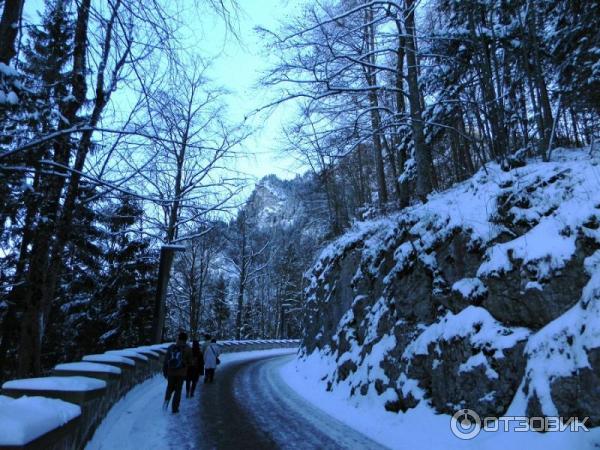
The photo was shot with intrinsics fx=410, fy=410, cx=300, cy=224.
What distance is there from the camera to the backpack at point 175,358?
9219 millimetres

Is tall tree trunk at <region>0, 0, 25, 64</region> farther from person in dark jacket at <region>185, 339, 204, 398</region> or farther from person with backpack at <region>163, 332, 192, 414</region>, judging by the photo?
person in dark jacket at <region>185, 339, 204, 398</region>

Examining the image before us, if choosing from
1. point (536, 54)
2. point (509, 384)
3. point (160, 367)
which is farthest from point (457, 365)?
point (160, 367)

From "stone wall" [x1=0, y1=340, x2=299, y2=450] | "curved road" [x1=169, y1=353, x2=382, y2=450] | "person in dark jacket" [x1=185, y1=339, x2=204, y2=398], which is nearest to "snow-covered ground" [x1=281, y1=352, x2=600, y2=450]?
"curved road" [x1=169, y1=353, x2=382, y2=450]

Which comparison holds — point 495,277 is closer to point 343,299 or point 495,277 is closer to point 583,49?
point 583,49

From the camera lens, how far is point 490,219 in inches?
304

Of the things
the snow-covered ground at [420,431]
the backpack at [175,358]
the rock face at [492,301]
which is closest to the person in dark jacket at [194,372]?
the backpack at [175,358]

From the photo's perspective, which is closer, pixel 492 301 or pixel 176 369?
pixel 492 301

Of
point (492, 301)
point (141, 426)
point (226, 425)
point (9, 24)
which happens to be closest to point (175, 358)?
point (141, 426)

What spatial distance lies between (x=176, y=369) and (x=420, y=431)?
Answer: 531 cm

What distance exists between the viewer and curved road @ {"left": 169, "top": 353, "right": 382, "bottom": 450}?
658 cm

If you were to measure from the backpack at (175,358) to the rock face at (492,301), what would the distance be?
4.16 m

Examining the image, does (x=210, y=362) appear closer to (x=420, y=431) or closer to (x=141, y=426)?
(x=141, y=426)

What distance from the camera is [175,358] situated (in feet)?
30.6

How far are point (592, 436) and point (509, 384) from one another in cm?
144
